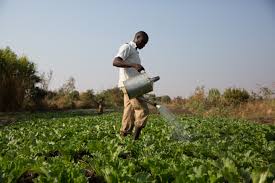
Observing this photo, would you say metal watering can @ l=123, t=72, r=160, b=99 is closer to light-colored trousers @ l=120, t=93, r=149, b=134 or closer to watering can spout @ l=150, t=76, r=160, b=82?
watering can spout @ l=150, t=76, r=160, b=82

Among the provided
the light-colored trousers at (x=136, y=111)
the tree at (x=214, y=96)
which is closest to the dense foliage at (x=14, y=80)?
the tree at (x=214, y=96)

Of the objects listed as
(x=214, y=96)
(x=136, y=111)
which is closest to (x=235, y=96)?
(x=214, y=96)

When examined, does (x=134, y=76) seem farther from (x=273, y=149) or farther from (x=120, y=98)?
(x=120, y=98)

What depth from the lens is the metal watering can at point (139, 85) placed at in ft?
24.4

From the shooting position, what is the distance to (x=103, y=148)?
6.70 m

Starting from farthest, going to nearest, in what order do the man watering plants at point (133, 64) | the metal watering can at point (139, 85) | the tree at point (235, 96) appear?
1. the tree at point (235, 96)
2. the man watering plants at point (133, 64)
3. the metal watering can at point (139, 85)

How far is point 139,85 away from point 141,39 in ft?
2.53

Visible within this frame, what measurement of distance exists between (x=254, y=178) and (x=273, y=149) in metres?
3.15

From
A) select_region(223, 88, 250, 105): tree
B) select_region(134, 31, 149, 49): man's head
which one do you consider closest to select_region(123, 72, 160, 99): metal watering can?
select_region(134, 31, 149, 49): man's head

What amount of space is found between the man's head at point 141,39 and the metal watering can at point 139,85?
537 millimetres

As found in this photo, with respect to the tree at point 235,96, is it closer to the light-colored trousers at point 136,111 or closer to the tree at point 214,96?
the tree at point 214,96

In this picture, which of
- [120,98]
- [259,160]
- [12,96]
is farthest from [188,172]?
[120,98]

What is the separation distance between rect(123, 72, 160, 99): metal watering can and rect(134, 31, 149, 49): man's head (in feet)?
1.76

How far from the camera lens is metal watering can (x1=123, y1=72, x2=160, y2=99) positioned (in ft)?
24.4
